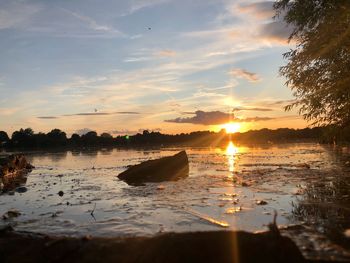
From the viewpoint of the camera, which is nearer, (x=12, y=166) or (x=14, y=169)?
(x=12, y=166)

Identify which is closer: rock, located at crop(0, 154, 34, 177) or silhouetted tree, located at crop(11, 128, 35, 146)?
rock, located at crop(0, 154, 34, 177)

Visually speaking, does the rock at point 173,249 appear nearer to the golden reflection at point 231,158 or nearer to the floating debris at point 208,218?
the floating debris at point 208,218

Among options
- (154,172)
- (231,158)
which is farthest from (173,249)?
(231,158)

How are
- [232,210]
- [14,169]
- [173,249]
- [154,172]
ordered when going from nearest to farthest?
[173,249]
[232,210]
[154,172]
[14,169]

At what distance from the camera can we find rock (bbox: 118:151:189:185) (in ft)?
90.0

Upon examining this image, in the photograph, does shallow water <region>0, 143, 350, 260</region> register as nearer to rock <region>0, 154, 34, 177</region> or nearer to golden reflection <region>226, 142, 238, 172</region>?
golden reflection <region>226, 142, 238, 172</region>

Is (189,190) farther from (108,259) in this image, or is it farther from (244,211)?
(108,259)

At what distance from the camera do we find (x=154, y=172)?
94.7ft

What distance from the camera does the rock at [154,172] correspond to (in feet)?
90.0

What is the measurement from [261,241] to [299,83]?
15.8m

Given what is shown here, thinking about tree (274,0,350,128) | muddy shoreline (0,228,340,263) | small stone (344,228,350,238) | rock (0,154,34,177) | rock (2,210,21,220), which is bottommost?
rock (2,210,21,220)

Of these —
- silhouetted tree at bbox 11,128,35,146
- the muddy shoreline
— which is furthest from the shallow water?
silhouetted tree at bbox 11,128,35,146

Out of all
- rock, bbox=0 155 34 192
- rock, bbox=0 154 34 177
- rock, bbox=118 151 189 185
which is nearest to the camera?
rock, bbox=118 151 189 185

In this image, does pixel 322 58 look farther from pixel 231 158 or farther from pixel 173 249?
pixel 231 158
